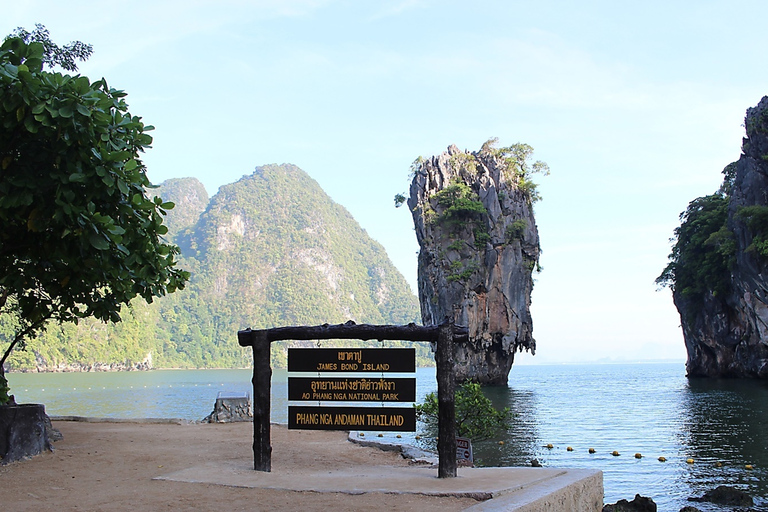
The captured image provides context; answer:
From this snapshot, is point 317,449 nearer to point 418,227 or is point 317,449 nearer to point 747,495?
point 747,495

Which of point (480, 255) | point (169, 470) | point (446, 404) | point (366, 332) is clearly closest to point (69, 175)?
point (366, 332)

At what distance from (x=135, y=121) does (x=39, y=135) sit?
4.00 ft

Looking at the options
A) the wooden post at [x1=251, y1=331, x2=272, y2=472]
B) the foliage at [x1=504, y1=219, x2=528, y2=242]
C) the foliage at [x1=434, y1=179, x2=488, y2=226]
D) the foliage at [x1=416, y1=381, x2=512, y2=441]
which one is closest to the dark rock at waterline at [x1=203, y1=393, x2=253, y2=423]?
the foliage at [x1=416, y1=381, x2=512, y2=441]

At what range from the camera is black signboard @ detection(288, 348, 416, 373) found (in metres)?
8.78

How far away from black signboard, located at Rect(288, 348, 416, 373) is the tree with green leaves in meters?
2.45

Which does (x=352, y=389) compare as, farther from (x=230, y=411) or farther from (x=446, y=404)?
(x=230, y=411)

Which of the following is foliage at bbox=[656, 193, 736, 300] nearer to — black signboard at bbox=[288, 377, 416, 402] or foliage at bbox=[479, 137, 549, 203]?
foliage at bbox=[479, 137, 549, 203]

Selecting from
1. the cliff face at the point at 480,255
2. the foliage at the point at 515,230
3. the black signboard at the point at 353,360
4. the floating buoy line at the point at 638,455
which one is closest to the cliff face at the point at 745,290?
the cliff face at the point at 480,255

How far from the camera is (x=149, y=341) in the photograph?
144750 millimetres

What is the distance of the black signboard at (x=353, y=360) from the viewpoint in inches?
346

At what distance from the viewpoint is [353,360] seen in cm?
891

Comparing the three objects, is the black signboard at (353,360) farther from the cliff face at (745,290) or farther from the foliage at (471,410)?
the cliff face at (745,290)

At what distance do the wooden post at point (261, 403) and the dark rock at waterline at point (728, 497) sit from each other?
32.0ft

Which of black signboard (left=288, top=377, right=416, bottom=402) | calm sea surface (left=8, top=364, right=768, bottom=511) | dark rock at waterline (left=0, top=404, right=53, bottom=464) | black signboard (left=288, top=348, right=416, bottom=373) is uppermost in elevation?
black signboard (left=288, top=348, right=416, bottom=373)
